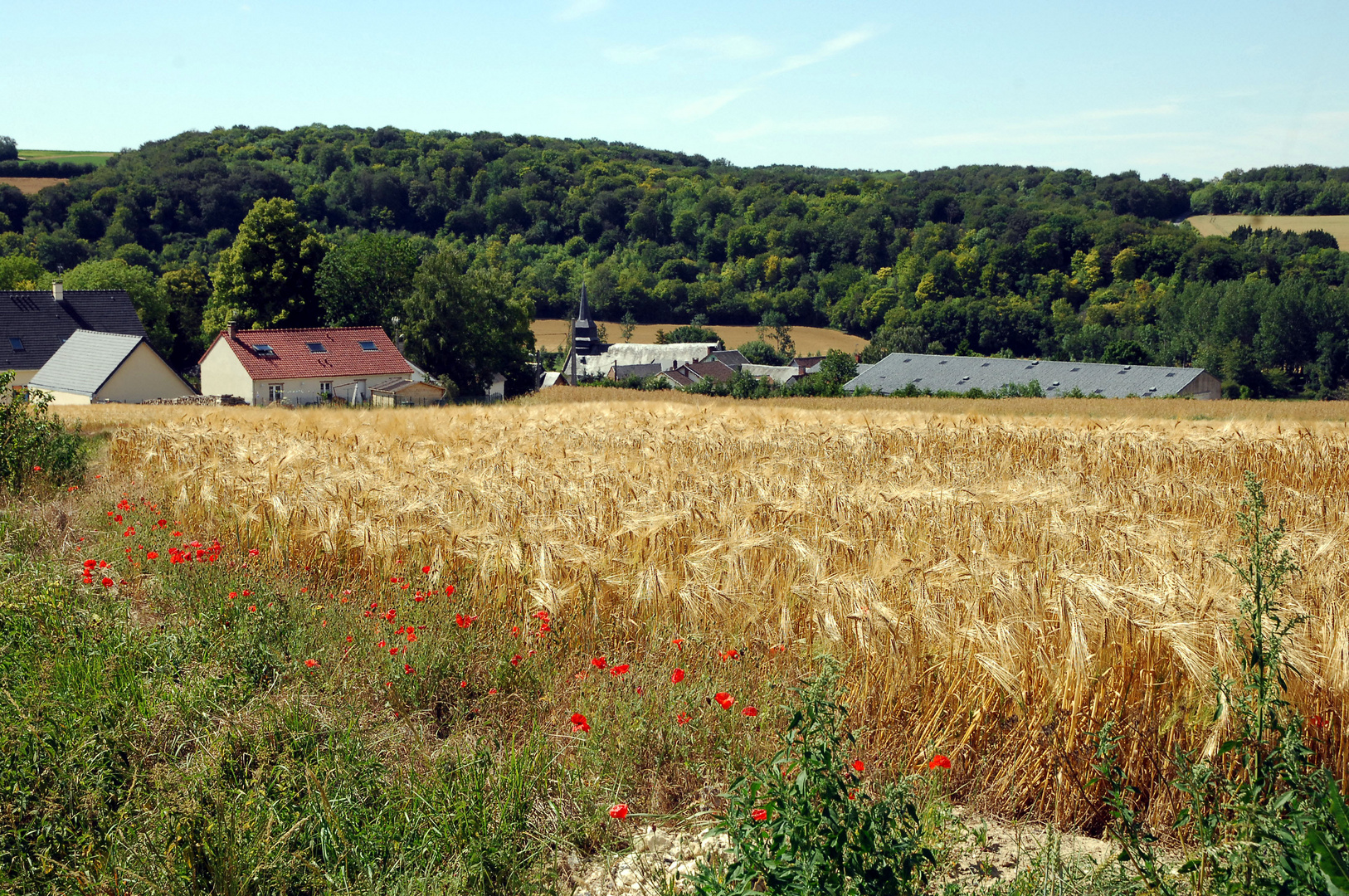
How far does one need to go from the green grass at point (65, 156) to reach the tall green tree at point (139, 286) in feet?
248

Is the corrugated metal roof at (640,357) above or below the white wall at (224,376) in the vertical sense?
below

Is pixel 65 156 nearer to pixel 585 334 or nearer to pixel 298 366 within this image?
pixel 585 334

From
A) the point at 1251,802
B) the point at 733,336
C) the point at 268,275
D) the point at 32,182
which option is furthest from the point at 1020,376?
the point at 32,182

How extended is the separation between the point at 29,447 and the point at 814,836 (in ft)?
36.4

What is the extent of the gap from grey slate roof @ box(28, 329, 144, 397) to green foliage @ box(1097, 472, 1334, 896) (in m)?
53.0

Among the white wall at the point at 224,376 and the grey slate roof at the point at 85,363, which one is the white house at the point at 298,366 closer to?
the white wall at the point at 224,376

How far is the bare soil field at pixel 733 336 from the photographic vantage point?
412 feet

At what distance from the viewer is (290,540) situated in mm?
7004

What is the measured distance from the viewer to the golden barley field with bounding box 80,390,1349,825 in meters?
3.95

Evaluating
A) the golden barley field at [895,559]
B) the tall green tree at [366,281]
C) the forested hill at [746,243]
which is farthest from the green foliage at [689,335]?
the golden barley field at [895,559]

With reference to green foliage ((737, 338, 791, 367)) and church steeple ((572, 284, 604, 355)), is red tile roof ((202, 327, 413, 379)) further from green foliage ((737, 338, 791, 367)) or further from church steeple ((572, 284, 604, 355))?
green foliage ((737, 338, 791, 367))

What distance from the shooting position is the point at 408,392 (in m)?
49.8

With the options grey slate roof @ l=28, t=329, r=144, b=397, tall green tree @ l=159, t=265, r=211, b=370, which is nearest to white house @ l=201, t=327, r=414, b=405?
grey slate roof @ l=28, t=329, r=144, b=397

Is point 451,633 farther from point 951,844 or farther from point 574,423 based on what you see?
point 574,423
